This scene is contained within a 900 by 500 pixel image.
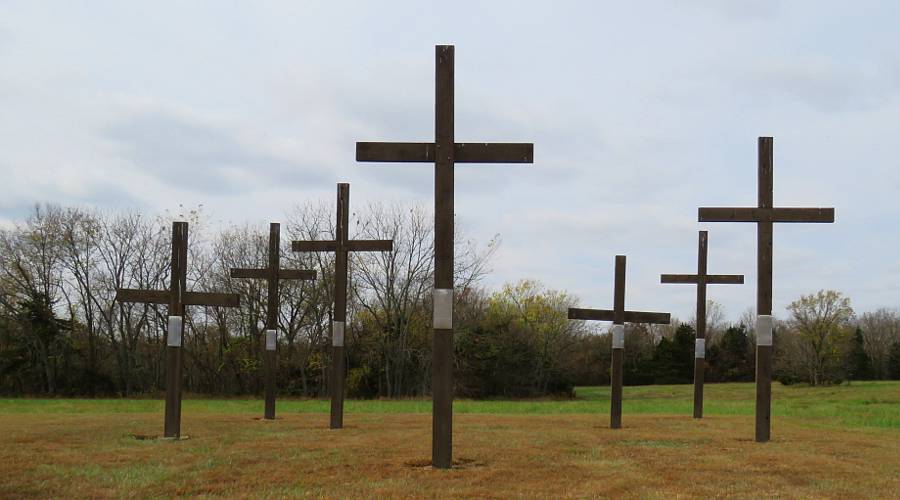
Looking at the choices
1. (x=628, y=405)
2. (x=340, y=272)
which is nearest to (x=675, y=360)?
(x=628, y=405)

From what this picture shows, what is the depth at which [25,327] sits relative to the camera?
45.3m

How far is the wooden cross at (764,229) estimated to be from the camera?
1505 cm

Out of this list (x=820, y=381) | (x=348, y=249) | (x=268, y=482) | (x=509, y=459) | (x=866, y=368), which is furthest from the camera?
(x=866, y=368)

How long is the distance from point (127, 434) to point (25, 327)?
33724mm

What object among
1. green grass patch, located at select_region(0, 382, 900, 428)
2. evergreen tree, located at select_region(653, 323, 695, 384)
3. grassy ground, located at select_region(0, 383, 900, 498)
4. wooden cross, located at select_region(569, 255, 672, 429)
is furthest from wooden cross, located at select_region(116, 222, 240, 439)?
evergreen tree, located at select_region(653, 323, 695, 384)

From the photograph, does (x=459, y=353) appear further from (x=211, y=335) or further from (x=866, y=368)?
(x=866, y=368)

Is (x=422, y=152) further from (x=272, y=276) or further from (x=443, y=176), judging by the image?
(x=272, y=276)

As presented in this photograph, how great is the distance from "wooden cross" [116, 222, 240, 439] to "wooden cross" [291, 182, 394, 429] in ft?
9.16

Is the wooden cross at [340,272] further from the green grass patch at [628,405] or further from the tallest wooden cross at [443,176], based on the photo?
the green grass patch at [628,405]

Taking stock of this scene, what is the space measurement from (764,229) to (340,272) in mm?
8146

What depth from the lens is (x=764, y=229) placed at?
49.7 ft

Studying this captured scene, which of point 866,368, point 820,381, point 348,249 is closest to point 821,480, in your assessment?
point 348,249

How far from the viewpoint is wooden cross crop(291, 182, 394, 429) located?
1778 centimetres

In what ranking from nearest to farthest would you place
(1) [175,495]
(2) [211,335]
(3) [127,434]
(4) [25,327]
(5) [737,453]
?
1. (1) [175,495]
2. (5) [737,453]
3. (3) [127,434]
4. (4) [25,327]
5. (2) [211,335]
